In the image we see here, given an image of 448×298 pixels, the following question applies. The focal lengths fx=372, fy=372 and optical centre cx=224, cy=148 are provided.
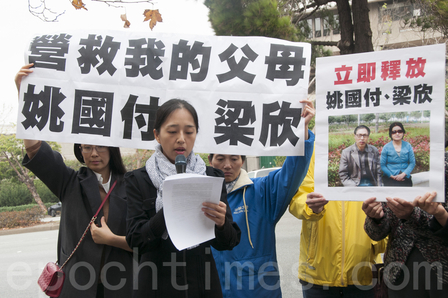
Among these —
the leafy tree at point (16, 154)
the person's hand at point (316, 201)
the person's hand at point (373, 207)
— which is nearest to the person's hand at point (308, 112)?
the person's hand at point (316, 201)

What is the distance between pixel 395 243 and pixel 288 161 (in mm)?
740

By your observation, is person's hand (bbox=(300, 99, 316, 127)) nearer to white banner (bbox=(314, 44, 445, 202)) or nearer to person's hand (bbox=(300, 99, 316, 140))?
person's hand (bbox=(300, 99, 316, 140))

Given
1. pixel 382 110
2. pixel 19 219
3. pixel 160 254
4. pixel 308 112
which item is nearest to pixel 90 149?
pixel 160 254

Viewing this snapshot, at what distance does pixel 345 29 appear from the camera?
463 centimetres

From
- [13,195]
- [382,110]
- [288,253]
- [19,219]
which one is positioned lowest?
[19,219]

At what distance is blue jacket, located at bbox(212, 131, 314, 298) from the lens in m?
2.20

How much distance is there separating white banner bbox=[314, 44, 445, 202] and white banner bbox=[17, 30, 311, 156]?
0.30 metres

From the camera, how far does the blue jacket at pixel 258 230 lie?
2195 mm

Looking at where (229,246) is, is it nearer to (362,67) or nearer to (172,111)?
(172,111)

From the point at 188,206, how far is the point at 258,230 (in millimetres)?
881

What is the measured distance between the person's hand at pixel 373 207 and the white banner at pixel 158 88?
0.64 metres

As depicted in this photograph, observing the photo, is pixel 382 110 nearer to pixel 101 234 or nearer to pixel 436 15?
pixel 101 234

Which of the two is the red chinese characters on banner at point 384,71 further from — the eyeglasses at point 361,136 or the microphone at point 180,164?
the microphone at point 180,164

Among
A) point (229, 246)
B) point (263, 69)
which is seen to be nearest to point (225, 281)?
point (229, 246)
